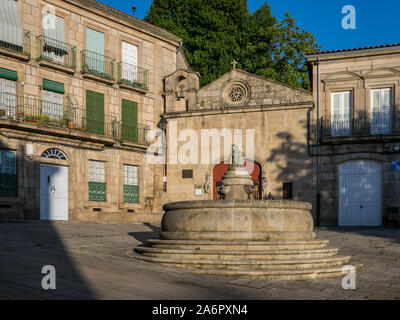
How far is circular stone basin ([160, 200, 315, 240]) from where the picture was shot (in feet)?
31.1

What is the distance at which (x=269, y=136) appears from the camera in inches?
922

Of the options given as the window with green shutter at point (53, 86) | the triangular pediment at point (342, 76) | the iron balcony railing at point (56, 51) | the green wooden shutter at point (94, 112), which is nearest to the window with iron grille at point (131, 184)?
the green wooden shutter at point (94, 112)

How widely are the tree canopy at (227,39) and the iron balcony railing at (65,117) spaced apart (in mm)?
8644

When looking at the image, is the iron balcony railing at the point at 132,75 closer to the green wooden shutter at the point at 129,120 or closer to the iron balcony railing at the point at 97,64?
the iron balcony railing at the point at 97,64

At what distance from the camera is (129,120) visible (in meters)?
24.3

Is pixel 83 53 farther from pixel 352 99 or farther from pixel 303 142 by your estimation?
pixel 352 99

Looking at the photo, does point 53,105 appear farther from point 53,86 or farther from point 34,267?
point 34,267

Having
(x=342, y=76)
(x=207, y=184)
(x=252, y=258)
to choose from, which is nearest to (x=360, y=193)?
(x=342, y=76)

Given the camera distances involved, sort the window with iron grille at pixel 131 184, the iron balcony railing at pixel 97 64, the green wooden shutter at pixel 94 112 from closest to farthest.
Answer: the iron balcony railing at pixel 97 64
the green wooden shutter at pixel 94 112
the window with iron grille at pixel 131 184

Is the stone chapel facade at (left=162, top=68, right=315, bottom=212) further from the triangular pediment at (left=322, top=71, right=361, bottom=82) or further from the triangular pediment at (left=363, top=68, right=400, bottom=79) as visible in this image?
the triangular pediment at (left=363, top=68, right=400, bottom=79)

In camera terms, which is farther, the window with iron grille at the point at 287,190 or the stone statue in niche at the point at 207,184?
the stone statue in niche at the point at 207,184

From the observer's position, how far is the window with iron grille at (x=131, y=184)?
2384 centimetres
